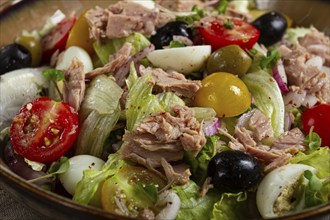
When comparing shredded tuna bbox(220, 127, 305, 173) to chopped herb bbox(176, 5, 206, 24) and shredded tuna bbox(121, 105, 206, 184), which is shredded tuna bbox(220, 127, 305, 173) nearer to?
shredded tuna bbox(121, 105, 206, 184)

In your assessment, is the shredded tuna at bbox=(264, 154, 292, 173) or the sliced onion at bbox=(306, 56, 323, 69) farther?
the sliced onion at bbox=(306, 56, 323, 69)

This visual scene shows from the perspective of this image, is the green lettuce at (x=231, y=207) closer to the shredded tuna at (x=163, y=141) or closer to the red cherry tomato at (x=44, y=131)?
the shredded tuna at (x=163, y=141)

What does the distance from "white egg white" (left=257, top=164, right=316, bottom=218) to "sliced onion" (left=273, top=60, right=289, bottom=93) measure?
847 mm

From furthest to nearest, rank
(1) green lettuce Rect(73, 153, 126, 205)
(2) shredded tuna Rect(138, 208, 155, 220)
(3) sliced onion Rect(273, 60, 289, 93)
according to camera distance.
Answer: (3) sliced onion Rect(273, 60, 289, 93) → (1) green lettuce Rect(73, 153, 126, 205) → (2) shredded tuna Rect(138, 208, 155, 220)

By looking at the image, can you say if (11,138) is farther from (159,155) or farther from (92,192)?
(159,155)

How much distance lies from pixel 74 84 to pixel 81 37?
0.73m

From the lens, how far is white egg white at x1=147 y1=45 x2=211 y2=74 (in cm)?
397

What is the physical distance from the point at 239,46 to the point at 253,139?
81 cm

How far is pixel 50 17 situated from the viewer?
522 cm

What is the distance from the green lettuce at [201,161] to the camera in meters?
3.45

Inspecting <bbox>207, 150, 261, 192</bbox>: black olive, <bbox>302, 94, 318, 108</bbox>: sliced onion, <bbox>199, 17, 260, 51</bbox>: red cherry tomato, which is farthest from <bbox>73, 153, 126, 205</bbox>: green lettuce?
<bbox>302, 94, 318, 108</bbox>: sliced onion

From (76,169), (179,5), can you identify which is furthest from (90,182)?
(179,5)

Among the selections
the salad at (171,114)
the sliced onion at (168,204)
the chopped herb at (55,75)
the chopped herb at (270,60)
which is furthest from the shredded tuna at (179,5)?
the sliced onion at (168,204)

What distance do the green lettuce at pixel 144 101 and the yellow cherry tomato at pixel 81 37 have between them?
0.90 meters
